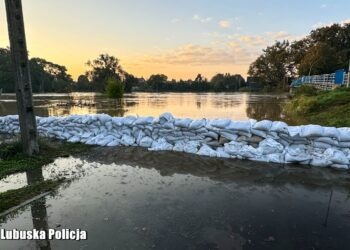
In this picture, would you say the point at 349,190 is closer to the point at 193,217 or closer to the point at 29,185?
the point at 193,217

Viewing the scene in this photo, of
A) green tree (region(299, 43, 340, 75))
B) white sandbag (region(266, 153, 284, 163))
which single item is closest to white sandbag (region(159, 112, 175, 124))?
white sandbag (region(266, 153, 284, 163))

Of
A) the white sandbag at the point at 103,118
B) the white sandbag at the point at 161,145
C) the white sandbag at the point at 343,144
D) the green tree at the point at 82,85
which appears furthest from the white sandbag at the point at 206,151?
the green tree at the point at 82,85

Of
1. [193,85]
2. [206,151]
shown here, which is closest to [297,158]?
[206,151]

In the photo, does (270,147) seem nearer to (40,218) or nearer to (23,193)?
(40,218)

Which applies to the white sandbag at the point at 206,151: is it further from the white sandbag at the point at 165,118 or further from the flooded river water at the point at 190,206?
the white sandbag at the point at 165,118

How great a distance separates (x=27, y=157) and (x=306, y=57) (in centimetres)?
3140

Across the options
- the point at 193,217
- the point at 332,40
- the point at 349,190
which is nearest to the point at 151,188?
the point at 193,217

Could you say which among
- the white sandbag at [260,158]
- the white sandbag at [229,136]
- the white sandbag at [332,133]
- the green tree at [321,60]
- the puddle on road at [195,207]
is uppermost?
the green tree at [321,60]

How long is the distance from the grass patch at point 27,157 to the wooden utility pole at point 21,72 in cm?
20

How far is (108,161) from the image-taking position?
464 centimetres

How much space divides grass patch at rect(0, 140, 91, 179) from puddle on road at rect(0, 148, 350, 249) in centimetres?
30

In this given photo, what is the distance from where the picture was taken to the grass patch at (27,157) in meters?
4.14

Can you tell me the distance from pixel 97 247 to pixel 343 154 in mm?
3948

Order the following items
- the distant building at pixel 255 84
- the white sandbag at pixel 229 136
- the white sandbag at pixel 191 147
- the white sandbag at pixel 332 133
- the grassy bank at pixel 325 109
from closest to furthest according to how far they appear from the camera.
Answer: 1. the white sandbag at pixel 332 133
2. the white sandbag at pixel 229 136
3. the white sandbag at pixel 191 147
4. the grassy bank at pixel 325 109
5. the distant building at pixel 255 84
